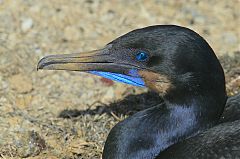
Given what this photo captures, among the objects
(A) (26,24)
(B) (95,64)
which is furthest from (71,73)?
(B) (95,64)

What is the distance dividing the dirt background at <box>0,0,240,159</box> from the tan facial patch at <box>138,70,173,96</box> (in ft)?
2.93

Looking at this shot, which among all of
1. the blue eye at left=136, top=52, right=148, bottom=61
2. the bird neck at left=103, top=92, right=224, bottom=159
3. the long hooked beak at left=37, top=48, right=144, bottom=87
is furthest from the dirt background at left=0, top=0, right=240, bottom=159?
the blue eye at left=136, top=52, right=148, bottom=61

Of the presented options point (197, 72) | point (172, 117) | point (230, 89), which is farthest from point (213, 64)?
point (230, 89)

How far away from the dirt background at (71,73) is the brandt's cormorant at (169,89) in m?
0.76

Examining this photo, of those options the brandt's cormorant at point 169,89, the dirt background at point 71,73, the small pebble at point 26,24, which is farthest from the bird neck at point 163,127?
the small pebble at point 26,24

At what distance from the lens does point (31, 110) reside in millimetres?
A: 5500

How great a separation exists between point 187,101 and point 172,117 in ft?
0.44

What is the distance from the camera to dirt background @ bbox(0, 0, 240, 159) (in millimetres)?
5203

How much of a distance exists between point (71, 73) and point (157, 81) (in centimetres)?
167

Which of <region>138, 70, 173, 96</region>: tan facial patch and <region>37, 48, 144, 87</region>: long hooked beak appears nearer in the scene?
<region>138, 70, 173, 96</region>: tan facial patch

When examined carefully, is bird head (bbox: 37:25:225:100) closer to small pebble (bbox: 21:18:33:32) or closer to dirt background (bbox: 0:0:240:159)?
dirt background (bbox: 0:0:240:159)

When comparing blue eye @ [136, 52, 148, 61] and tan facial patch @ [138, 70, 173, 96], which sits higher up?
blue eye @ [136, 52, 148, 61]

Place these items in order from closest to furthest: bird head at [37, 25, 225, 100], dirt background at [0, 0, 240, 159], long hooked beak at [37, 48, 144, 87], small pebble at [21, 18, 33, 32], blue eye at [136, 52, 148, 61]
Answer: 1. bird head at [37, 25, 225, 100]
2. blue eye at [136, 52, 148, 61]
3. long hooked beak at [37, 48, 144, 87]
4. dirt background at [0, 0, 240, 159]
5. small pebble at [21, 18, 33, 32]

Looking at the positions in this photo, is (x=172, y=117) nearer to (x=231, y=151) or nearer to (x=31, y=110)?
(x=231, y=151)
